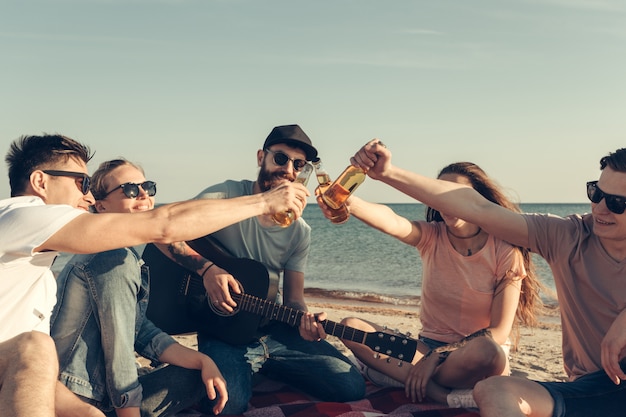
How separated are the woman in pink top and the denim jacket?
5.20 ft

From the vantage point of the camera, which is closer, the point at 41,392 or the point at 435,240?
the point at 41,392

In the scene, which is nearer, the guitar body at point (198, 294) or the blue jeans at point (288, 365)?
the blue jeans at point (288, 365)

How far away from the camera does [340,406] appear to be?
185 inches

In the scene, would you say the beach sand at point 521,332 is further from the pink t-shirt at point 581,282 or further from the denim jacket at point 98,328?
the denim jacket at point 98,328

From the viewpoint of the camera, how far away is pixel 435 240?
5391mm

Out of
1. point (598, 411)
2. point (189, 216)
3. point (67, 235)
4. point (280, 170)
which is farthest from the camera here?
point (280, 170)

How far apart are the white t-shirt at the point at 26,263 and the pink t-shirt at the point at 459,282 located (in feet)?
9.60

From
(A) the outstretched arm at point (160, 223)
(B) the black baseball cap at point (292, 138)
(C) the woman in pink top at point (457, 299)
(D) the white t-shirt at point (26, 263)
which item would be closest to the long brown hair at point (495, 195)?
(C) the woman in pink top at point (457, 299)

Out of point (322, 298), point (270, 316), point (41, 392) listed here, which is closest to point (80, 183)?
point (41, 392)

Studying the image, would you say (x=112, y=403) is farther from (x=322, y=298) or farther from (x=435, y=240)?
(x=322, y=298)

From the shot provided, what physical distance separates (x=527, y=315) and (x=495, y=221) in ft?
5.38

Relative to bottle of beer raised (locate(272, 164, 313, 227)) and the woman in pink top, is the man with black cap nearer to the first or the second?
the woman in pink top

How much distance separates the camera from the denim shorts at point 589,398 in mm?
3893

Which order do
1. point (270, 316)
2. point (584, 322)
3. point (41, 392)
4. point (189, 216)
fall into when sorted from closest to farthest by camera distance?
Answer: 1. point (41, 392)
2. point (189, 216)
3. point (584, 322)
4. point (270, 316)
